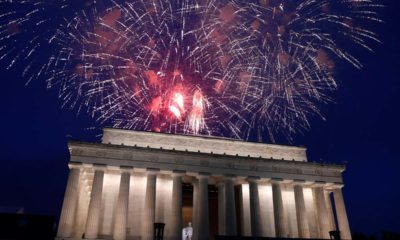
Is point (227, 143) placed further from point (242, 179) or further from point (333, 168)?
point (333, 168)

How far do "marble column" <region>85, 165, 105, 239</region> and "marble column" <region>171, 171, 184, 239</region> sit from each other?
30.7ft

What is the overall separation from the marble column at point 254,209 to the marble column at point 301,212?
6.03 m

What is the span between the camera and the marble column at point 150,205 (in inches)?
1797

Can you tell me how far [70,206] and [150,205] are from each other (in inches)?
382

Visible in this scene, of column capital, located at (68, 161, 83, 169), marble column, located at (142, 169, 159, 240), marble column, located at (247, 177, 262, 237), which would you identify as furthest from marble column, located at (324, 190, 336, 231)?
column capital, located at (68, 161, 83, 169)

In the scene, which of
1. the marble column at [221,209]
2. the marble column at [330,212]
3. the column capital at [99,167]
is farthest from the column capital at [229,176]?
the column capital at [99,167]

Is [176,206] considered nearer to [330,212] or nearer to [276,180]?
[276,180]

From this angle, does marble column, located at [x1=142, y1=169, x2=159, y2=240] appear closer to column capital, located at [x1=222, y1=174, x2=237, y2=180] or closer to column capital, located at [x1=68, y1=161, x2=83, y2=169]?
column capital, located at [x1=68, y1=161, x2=83, y2=169]

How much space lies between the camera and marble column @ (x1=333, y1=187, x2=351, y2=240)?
2053 inches

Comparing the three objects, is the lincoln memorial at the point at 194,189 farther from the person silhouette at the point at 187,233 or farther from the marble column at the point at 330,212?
the person silhouette at the point at 187,233

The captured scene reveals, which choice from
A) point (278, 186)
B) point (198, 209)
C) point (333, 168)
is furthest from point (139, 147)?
point (333, 168)

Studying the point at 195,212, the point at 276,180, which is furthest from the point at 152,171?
the point at 276,180

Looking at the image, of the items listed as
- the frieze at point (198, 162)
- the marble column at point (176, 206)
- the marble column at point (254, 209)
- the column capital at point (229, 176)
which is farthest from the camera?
the column capital at point (229, 176)

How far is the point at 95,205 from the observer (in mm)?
45594
